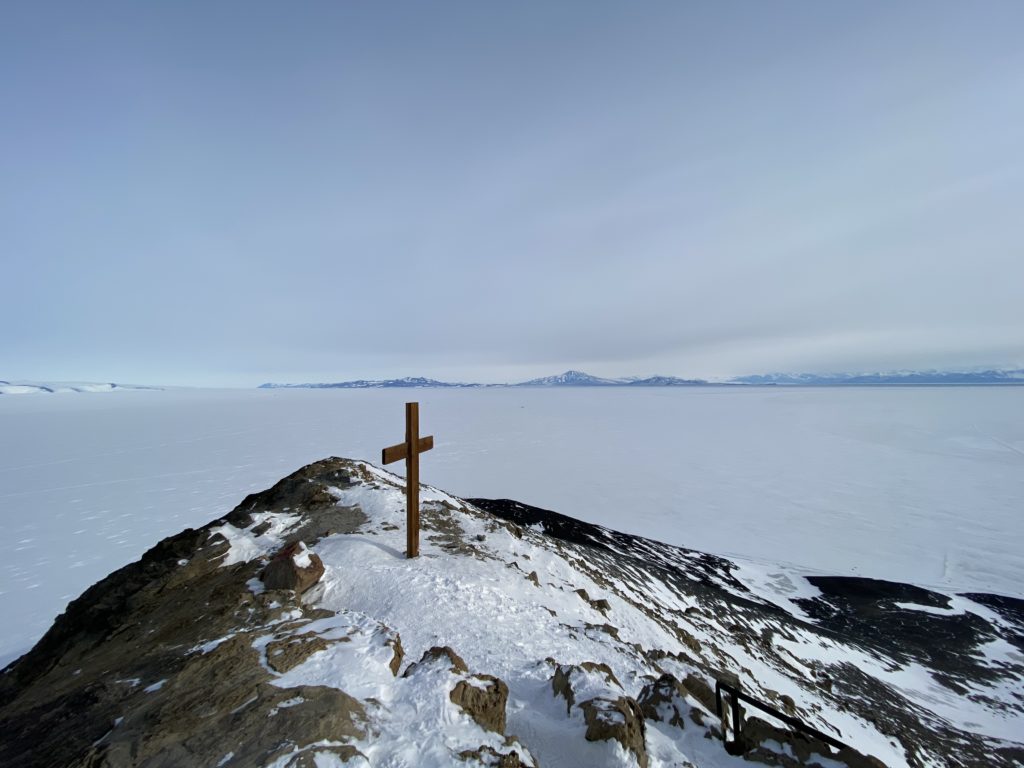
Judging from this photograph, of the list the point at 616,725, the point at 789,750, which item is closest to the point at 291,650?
the point at 616,725

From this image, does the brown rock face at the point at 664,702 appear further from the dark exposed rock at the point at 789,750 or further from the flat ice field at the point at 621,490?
the flat ice field at the point at 621,490

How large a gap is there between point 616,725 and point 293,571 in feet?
17.5

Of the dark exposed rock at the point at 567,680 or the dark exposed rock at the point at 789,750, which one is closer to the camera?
the dark exposed rock at the point at 789,750

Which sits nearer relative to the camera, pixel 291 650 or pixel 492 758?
pixel 492 758

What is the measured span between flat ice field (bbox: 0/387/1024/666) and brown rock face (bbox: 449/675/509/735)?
15974 mm

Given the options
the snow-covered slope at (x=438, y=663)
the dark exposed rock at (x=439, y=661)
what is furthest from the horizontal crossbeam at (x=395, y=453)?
the dark exposed rock at (x=439, y=661)

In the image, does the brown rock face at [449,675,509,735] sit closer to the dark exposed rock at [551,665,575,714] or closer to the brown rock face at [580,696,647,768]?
the dark exposed rock at [551,665,575,714]

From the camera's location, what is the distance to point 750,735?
466 cm

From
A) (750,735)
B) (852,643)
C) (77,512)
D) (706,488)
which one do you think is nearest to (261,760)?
(750,735)

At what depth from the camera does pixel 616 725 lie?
13.9ft

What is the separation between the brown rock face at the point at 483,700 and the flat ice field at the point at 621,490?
52.4 feet

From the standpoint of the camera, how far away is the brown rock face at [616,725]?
420 cm

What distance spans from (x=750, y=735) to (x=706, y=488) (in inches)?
1290

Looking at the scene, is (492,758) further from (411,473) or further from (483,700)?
(411,473)
